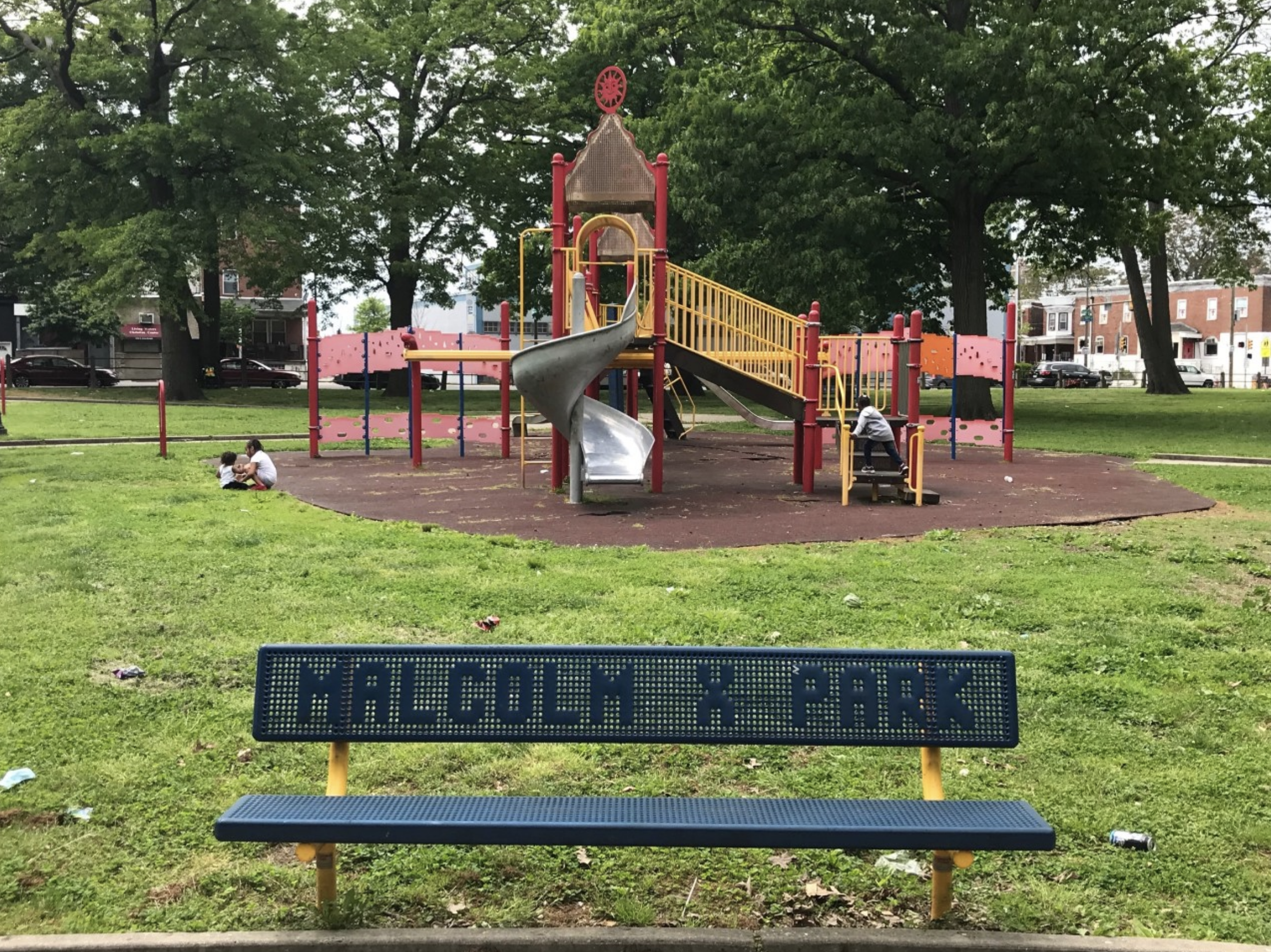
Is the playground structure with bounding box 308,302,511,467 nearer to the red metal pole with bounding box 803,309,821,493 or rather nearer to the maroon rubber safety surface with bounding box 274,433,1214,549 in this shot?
the maroon rubber safety surface with bounding box 274,433,1214,549

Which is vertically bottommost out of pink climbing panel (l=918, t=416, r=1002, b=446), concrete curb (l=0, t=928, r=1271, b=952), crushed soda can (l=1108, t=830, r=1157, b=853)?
concrete curb (l=0, t=928, r=1271, b=952)

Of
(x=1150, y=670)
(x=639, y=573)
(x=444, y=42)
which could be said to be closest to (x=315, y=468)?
(x=639, y=573)

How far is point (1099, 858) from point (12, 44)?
4180 centimetres

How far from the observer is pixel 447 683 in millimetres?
3922

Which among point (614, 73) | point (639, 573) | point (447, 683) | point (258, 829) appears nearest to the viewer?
point (258, 829)

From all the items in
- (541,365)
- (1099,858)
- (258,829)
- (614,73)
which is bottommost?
(1099,858)

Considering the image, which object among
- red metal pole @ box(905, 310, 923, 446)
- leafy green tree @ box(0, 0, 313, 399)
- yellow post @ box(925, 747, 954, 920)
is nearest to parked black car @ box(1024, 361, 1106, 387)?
leafy green tree @ box(0, 0, 313, 399)

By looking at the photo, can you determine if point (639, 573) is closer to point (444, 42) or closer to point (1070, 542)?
point (1070, 542)

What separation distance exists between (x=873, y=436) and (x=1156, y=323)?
117ft

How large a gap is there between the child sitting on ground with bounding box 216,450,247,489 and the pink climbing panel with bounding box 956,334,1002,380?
11.9 meters

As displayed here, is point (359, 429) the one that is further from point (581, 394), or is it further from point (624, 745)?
point (624, 745)

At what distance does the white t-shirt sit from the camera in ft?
48.5

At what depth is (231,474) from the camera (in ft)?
48.0

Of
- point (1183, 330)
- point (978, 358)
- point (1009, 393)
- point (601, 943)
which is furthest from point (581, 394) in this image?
point (1183, 330)
